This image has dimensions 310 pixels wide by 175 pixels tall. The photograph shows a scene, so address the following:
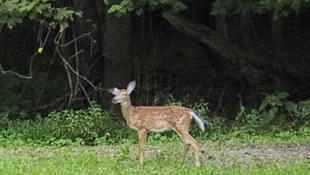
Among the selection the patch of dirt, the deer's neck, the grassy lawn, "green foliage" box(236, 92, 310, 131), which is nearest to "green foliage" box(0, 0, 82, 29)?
the grassy lawn

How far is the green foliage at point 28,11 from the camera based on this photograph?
41.9 ft

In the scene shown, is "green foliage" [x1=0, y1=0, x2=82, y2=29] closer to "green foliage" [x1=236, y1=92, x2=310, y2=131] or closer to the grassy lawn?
the grassy lawn

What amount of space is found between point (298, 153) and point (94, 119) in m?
4.07

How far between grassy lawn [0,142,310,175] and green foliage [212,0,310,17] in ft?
5.99

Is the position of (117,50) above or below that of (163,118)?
above

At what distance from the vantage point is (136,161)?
1020 cm

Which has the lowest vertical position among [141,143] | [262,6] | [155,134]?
[155,134]

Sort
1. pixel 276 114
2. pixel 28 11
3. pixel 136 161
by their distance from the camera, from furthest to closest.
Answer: pixel 276 114
pixel 28 11
pixel 136 161

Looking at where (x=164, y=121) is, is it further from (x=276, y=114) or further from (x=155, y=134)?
(x=276, y=114)

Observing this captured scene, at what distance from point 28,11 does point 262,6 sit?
336 centimetres

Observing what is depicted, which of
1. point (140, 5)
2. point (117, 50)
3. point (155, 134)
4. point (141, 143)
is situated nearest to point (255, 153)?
point (141, 143)

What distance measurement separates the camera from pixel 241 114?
15258 mm

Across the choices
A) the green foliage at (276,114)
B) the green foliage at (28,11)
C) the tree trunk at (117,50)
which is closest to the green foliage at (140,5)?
the green foliage at (28,11)

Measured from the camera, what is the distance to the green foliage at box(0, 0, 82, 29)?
12.8 meters
